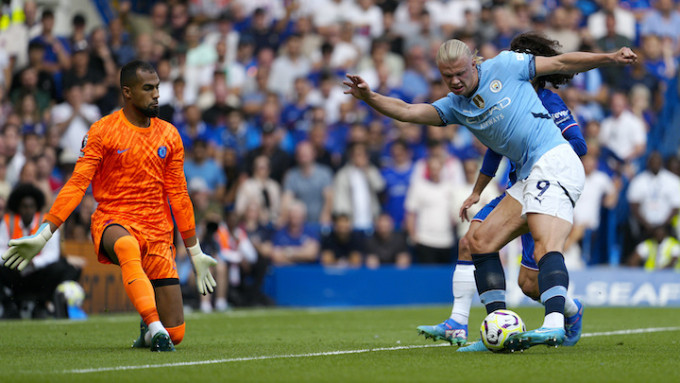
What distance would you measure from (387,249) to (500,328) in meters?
9.44

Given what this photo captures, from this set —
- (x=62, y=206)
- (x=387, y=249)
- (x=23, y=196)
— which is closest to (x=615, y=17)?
(x=387, y=249)

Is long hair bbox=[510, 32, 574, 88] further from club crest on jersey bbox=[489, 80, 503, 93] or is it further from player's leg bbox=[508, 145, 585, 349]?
player's leg bbox=[508, 145, 585, 349]

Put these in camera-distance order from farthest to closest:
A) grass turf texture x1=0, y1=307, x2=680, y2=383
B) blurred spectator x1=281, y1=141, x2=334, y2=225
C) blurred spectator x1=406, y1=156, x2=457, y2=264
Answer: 1. blurred spectator x1=281, y1=141, x2=334, y2=225
2. blurred spectator x1=406, y1=156, x2=457, y2=264
3. grass turf texture x1=0, y1=307, x2=680, y2=383

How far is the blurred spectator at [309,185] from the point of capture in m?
17.0

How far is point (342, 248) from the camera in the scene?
662 inches

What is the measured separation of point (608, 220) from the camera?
17.5 meters

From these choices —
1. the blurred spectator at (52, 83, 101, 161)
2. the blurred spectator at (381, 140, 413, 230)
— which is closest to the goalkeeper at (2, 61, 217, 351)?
the blurred spectator at (52, 83, 101, 161)

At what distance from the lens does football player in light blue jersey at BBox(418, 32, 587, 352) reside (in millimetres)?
8164

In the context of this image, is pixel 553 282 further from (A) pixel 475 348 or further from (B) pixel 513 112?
(B) pixel 513 112

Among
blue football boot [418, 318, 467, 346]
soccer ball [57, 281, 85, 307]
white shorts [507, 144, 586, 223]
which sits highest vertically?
white shorts [507, 144, 586, 223]

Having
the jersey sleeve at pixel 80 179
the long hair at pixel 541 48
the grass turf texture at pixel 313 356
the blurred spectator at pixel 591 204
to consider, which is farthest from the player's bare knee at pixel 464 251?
the blurred spectator at pixel 591 204

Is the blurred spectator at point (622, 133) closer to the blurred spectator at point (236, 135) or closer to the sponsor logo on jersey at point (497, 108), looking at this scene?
the blurred spectator at point (236, 135)

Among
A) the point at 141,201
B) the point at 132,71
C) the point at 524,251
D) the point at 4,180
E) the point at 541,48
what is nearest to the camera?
the point at 132,71

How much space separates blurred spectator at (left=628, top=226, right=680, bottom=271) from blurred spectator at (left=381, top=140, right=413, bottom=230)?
3855 millimetres
